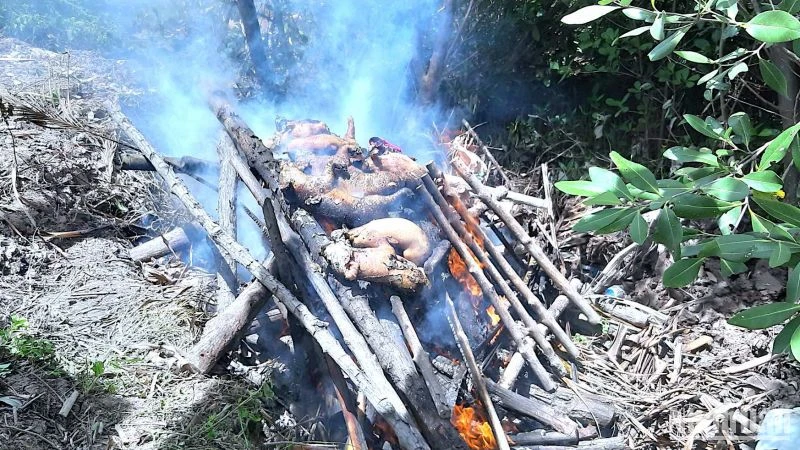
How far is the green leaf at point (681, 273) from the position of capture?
2.06 meters

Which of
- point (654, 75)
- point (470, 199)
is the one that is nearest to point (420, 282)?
point (470, 199)

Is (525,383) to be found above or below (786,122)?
below

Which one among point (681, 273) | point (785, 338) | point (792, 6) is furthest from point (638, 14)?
point (785, 338)

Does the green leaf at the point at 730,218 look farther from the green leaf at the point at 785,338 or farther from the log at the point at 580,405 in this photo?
the log at the point at 580,405

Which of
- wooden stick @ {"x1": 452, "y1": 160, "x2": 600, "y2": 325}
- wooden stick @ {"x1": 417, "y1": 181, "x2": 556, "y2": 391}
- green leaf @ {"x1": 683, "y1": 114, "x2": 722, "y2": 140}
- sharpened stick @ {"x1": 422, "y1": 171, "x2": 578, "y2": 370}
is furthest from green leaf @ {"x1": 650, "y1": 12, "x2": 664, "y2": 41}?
wooden stick @ {"x1": 452, "y1": 160, "x2": 600, "y2": 325}

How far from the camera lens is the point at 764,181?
193cm

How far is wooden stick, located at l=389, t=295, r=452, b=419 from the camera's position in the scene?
3.22m

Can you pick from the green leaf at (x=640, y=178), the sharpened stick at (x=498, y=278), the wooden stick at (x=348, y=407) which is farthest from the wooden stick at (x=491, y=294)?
the green leaf at (x=640, y=178)

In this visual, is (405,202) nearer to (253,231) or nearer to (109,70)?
(253,231)

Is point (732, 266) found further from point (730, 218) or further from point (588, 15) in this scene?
point (588, 15)

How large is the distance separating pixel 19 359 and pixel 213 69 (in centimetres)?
500

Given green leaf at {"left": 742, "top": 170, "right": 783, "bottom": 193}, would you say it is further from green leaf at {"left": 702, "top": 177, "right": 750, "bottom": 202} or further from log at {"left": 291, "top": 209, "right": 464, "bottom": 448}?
log at {"left": 291, "top": 209, "right": 464, "bottom": 448}

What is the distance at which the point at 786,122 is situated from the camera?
13.8 ft

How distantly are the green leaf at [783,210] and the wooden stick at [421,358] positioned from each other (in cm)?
192
